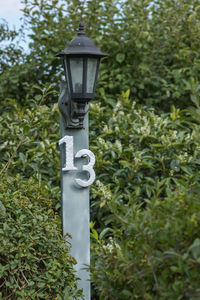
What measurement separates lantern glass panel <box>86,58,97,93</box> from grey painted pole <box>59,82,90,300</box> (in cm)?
31

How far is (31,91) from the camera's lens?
6.20m

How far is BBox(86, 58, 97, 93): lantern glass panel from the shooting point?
3203mm

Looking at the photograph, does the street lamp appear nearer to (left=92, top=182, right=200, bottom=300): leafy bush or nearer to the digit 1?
the digit 1

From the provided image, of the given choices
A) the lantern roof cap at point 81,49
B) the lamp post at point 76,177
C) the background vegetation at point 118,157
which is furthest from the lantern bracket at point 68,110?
the background vegetation at point 118,157

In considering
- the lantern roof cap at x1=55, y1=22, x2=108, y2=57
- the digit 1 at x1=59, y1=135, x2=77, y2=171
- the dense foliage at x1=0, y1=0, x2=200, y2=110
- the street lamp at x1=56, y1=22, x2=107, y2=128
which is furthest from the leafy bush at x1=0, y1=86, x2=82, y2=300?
the dense foliage at x1=0, y1=0, x2=200, y2=110

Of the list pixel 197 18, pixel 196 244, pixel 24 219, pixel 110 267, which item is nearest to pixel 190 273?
pixel 196 244

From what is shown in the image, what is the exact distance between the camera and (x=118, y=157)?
4492mm

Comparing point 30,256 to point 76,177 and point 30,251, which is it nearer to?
point 30,251

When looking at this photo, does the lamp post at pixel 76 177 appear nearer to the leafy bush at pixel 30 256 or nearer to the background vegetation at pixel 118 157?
the background vegetation at pixel 118 157

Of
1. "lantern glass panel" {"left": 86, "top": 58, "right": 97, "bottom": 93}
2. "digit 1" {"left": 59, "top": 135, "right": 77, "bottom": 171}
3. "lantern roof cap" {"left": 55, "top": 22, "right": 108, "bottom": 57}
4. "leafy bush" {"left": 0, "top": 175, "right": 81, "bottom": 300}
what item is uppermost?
"lantern roof cap" {"left": 55, "top": 22, "right": 108, "bottom": 57}

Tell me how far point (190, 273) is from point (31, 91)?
4.78 metres

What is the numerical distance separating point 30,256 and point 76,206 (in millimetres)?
771

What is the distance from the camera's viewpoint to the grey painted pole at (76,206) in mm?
3469

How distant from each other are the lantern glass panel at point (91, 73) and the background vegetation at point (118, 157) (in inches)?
24.9
